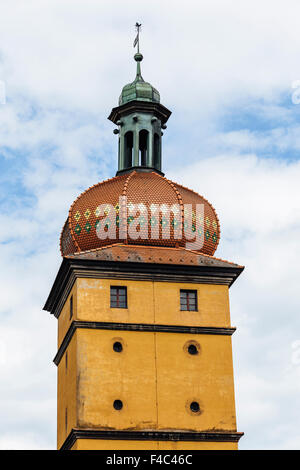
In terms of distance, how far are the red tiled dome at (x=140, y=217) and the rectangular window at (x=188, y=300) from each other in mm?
2092

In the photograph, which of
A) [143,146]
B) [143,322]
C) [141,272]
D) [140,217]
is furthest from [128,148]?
[143,322]

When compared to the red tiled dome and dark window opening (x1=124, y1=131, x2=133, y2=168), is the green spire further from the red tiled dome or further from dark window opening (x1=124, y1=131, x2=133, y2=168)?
the red tiled dome

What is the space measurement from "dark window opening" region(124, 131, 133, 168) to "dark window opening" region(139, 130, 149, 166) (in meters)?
0.50

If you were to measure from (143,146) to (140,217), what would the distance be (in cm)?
689

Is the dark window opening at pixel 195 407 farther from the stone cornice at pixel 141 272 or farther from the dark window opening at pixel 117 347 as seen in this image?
the stone cornice at pixel 141 272

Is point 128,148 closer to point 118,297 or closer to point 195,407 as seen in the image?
point 118,297

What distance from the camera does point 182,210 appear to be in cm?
5256

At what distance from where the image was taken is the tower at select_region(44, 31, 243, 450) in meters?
48.8

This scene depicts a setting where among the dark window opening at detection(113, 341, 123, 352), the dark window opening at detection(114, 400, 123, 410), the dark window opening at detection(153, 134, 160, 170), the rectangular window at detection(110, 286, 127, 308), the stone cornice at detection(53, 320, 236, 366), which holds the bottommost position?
the dark window opening at detection(114, 400, 123, 410)

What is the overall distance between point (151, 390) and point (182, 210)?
821 centimetres

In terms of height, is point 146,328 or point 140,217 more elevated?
point 140,217

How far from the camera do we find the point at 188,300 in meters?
51.6

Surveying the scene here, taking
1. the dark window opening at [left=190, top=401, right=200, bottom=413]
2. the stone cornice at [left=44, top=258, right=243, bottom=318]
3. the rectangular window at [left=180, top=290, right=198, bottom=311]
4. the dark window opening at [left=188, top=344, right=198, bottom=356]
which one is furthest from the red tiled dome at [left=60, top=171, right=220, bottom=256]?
the dark window opening at [left=190, top=401, right=200, bottom=413]
